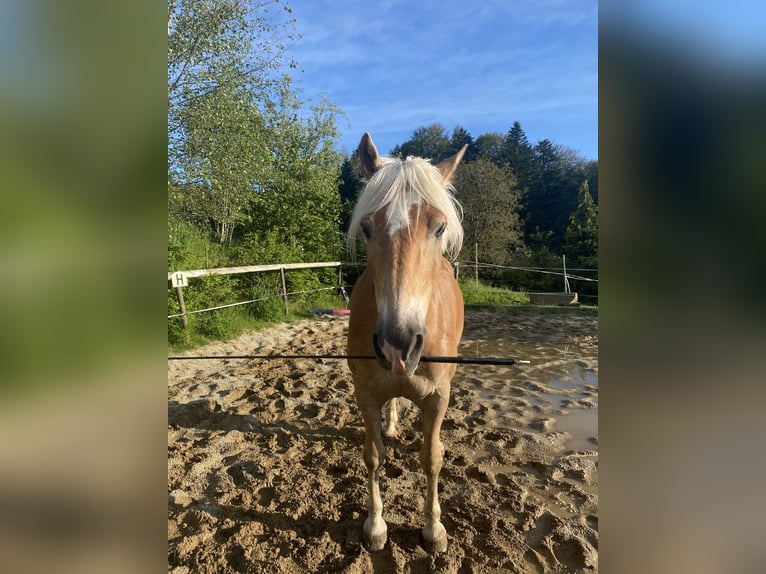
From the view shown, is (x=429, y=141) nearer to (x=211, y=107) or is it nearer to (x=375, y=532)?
(x=211, y=107)

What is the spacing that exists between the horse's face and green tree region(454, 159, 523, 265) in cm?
1538

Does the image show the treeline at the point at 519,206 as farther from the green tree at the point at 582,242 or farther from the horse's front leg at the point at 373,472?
the horse's front leg at the point at 373,472

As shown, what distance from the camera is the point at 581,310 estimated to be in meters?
10.7

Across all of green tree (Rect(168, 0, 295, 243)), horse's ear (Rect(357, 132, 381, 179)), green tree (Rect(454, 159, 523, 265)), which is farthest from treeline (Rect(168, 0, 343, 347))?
green tree (Rect(454, 159, 523, 265))

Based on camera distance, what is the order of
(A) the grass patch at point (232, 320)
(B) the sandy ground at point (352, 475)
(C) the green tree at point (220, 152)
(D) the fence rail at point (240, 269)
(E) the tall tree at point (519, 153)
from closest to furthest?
(B) the sandy ground at point (352, 475), (A) the grass patch at point (232, 320), (D) the fence rail at point (240, 269), (C) the green tree at point (220, 152), (E) the tall tree at point (519, 153)

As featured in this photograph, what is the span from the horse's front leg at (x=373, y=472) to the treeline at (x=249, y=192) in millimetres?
1654

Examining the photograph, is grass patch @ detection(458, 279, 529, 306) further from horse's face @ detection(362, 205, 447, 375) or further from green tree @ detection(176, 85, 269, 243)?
horse's face @ detection(362, 205, 447, 375)

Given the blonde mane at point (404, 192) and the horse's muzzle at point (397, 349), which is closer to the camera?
the horse's muzzle at point (397, 349)

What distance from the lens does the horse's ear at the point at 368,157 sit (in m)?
2.19

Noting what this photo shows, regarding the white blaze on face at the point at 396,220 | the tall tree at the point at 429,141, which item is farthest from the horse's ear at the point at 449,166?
the tall tree at the point at 429,141

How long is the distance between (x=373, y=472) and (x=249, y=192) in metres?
8.97

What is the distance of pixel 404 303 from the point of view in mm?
1528
